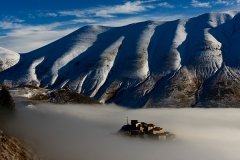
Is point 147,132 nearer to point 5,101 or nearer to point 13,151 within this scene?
point 5,101

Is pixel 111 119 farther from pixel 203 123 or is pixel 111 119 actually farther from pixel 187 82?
pixel 187 82

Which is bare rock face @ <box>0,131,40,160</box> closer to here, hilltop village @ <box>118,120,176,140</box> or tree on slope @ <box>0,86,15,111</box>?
tree on slope @ <box>0,86,15,111</box>

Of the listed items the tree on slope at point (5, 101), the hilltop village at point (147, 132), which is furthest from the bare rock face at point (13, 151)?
the hilltop village at point (147, 132)

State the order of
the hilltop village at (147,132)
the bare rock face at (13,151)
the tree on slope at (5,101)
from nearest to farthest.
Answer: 1. the bare rock face at (13,151)
2. the tree on slope at (5,101)
3. the hilltop village at (147,132)

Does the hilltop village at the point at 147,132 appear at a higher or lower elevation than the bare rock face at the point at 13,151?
lower

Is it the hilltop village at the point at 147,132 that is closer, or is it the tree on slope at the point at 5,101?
the tree on slope at the point at 5,101

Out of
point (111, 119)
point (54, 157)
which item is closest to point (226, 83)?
point (111, 119)

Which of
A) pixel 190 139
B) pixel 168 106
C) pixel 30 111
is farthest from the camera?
pixel 168 106

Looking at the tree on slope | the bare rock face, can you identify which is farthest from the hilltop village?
the bare rock face

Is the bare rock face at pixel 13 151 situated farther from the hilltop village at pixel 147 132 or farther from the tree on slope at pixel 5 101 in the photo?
the hilltop village at pixel 147 132
